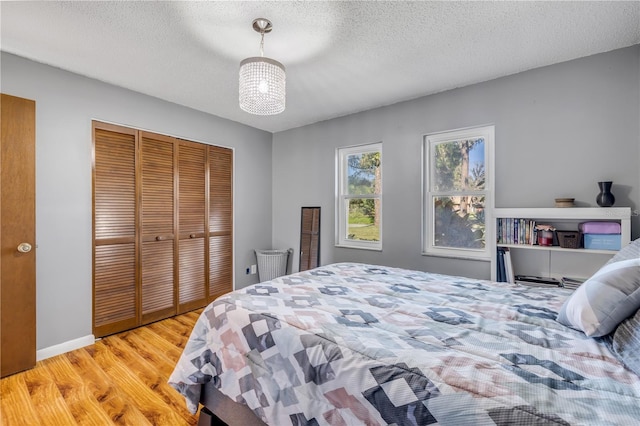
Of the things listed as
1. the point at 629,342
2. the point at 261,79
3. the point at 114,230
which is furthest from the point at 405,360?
the point at 114,230

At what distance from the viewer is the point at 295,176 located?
4242 millimetres

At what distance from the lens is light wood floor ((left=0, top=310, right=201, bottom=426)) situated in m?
1.72

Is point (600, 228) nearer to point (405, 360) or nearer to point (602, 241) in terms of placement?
point (602, 241)

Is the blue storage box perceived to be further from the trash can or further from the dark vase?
the trash can

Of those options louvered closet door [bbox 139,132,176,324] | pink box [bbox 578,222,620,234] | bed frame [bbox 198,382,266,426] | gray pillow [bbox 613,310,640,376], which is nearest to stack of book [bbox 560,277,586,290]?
pink box [bbox 578,222,620,234]

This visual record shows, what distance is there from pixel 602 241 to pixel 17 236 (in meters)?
4.35

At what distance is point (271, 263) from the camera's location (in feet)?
13.4

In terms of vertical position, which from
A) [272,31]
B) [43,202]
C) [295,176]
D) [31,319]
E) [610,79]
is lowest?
[31,319]

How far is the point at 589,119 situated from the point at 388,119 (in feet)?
5.74

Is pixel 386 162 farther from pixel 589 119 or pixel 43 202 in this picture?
pixel 43 202

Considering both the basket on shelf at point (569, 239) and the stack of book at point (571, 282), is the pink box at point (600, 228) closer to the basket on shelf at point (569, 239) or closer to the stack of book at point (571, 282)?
the basket on shelf at point (569, 239)

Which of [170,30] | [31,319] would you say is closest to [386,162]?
[170,30]

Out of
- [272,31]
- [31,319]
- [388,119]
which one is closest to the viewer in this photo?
[272,31]

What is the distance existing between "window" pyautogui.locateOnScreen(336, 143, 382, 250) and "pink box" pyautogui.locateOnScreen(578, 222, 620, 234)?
1.84 m
